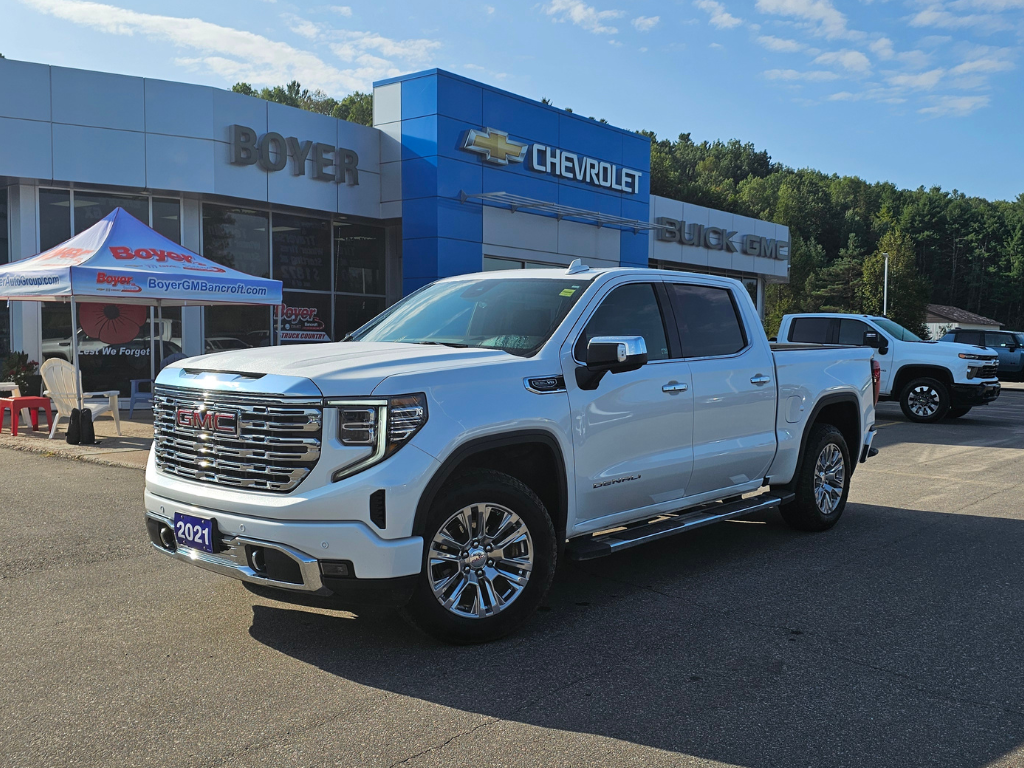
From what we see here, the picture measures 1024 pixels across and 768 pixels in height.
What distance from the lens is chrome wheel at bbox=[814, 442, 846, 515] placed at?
23.4ft

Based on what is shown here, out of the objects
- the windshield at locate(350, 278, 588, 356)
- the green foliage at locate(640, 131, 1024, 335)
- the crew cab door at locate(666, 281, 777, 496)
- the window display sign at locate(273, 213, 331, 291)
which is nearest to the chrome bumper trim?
the windshield at locate(350, 278, 588, 356)

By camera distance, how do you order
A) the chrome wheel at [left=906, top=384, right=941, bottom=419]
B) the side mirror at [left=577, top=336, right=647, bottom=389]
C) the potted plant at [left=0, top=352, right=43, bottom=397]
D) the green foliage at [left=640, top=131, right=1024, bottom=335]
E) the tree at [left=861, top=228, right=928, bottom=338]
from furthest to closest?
1. the green foliage at [left=640, top=131, right=1024, bottom=335]
2. the tree at [left=861, top=228, right=928, bottom=338]
3. the chrome wheel at [left=906, top=384, right=941, bottom=419]
4. the potted plant at [left=0, top=352, right=43, bottom=397]
5. the side mirror at [left=577, top=336, right=647, bottom=389]

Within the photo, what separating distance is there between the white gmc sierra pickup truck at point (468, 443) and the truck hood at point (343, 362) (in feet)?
0.05

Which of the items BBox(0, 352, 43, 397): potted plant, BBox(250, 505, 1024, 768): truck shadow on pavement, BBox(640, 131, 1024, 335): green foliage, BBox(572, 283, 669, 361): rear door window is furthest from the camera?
BBox(640, 131, 1024, 335): green foliage

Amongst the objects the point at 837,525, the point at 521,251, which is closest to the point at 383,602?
the point at 837,525

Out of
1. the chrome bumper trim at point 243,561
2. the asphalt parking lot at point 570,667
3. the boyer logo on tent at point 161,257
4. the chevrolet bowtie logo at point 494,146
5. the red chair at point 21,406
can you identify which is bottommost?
the asphalt parking lot at point 570,667

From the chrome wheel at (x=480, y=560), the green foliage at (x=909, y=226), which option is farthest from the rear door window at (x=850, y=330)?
the green foliage at (x=909, y=226)

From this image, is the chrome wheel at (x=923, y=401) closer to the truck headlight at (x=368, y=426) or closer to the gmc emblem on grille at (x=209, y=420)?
the truck headlight at (x=368, y=426)

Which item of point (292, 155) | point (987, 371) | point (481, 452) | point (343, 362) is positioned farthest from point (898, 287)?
point (343, 362)

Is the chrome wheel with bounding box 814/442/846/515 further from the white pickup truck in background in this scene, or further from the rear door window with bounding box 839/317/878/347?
the rear door window with bounding box 839/317/878/347

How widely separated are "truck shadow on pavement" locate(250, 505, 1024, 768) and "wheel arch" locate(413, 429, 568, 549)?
2.21 ft

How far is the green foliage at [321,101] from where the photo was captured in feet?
285

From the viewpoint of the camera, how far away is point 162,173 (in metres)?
Answer: 17.5

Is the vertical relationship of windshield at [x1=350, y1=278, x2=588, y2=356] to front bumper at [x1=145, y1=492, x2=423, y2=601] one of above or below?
above
